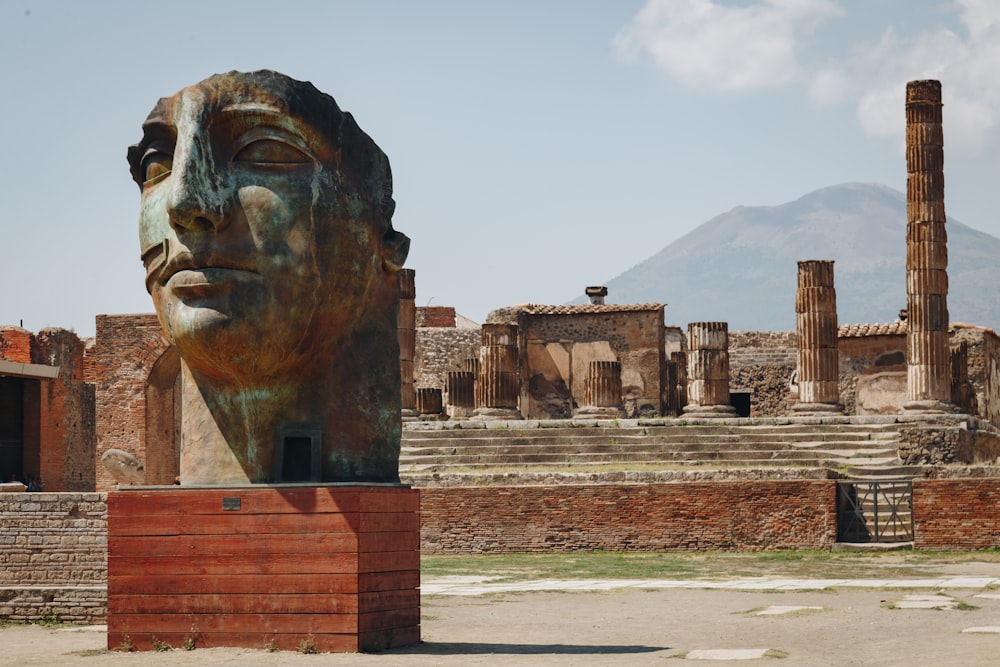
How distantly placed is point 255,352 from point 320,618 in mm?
1643

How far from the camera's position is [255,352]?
30.1 ft

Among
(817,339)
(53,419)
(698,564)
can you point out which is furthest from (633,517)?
(53,419)

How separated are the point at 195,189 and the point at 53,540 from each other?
5.05 metres

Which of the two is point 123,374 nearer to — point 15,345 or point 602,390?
point 15,345

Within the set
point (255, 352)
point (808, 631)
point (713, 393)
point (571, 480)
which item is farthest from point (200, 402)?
point (713, 393)

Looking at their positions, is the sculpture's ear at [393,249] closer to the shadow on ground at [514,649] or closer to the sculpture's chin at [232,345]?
the sculpture's chin at [232,345]

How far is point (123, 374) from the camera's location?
107ft

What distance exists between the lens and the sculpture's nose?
9.03m

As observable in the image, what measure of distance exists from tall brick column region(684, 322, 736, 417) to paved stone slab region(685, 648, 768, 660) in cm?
1756

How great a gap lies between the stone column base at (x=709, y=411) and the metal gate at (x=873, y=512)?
730 centimetres

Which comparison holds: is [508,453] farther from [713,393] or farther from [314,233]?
[314,233]

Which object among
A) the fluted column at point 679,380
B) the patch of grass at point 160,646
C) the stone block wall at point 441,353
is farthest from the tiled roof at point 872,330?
the patch of grass at point 160,646

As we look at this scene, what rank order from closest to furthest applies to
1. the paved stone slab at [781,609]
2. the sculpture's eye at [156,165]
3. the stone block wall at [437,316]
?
the sculpture's eye at [156,165] → the paved stone slab at [781,609] → the stone block wall at [437,316]

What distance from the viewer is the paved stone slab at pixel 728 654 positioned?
8.94m
